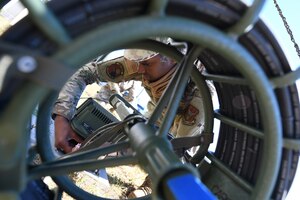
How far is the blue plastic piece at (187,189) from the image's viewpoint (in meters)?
0.83

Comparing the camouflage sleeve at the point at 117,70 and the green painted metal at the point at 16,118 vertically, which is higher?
the camouflage sleeve at the point at 117,70

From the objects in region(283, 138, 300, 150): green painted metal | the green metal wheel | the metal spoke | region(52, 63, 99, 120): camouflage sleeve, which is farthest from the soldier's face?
region(283, 138, 300, 150): green painted metal

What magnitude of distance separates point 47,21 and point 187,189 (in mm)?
468

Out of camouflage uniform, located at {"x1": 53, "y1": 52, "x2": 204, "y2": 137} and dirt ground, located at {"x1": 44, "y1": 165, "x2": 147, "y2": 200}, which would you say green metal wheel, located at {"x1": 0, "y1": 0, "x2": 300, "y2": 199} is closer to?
dirt ground, located at {"x1": 44, "y1": 165, "x2": 147, "y2": 200}

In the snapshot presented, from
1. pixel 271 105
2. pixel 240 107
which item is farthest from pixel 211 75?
pixel 271 105

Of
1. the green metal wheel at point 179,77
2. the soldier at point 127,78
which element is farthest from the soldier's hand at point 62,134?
the green metal wheel at point 179,77

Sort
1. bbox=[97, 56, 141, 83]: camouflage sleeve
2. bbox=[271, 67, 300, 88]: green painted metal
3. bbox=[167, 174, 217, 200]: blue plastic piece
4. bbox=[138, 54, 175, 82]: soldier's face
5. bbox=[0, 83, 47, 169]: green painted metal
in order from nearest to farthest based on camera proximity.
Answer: bbox=[0, 83, 47, 169]: green painted metal
bbox=[167, 174, 217, 200]: blue plastic piece
bbox=[271, 67, 300, 88]: green painted metal
bbox=[138, 54, 175, 82]: soldier's face
bbox=[97, 56, 141, 83]: camouflage sleeve

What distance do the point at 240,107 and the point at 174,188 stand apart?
0.56 metres

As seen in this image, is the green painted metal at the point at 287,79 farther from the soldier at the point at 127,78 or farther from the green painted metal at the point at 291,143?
the soldier at the point at 127,78

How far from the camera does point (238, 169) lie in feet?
4.46

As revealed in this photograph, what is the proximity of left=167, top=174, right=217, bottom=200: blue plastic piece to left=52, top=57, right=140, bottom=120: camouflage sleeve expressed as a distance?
196 cm

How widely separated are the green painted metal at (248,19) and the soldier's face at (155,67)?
5.96 feet

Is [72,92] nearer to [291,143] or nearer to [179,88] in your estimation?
[179,88]

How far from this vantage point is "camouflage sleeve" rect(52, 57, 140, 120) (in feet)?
9.00
